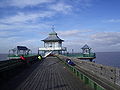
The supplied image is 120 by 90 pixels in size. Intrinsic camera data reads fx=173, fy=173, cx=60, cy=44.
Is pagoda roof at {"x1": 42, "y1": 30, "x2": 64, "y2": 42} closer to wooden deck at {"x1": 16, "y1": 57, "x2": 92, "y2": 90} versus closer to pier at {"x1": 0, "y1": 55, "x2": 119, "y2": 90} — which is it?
wooden deck at {"x1": 16, "y1": 57, "x2": 92, "y2": 90}

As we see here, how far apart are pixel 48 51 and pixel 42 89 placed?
5114 cm

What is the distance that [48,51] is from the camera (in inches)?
2349

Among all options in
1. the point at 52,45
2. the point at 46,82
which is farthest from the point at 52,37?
the point at 46,82

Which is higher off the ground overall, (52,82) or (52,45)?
Result: (52,45)

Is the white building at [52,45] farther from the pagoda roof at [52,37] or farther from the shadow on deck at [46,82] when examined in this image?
the shadow on deck at [46,82]

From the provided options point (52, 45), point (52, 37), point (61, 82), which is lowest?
point (61, 82)

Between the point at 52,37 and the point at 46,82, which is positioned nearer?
the point at 46,82

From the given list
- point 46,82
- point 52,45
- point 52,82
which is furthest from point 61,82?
point 52,45

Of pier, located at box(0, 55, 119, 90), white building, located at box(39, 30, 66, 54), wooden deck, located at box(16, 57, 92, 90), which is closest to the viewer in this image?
pier, located at box(0, 55, 119, 90)

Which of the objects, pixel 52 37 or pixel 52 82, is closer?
pixel 52 82

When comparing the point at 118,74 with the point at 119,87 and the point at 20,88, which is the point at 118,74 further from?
the point at 20,88

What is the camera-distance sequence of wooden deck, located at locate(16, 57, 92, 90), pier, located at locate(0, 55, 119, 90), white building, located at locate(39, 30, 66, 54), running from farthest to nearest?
white building, located at locate(39, 30, 66, 54) → wooden deck, located at locate(16, 57, 92, 90) → pier, located at locate(0, 55, 119, 90)

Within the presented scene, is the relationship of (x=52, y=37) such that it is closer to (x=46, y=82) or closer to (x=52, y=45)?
(x=52, y=45)

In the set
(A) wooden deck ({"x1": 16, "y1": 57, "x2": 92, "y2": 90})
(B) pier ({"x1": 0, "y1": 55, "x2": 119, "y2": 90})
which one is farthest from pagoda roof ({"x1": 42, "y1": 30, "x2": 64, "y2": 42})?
(B) pier ({"x1": 0, "y1": 55, "x2": 119, "y2": 90})
